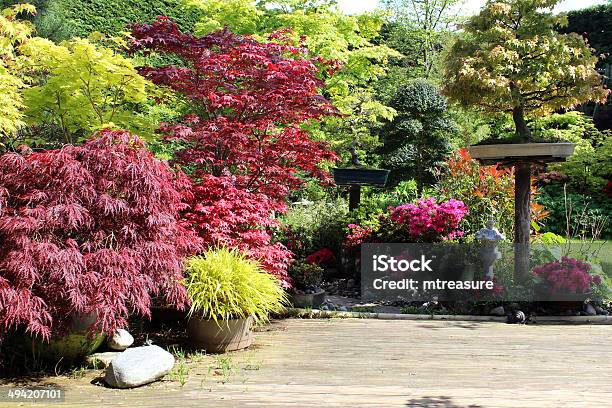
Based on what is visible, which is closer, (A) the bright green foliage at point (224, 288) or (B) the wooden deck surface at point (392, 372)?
(B) the wooden deck surface at point (392, 372)

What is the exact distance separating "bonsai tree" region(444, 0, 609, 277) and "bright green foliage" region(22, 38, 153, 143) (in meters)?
3.36

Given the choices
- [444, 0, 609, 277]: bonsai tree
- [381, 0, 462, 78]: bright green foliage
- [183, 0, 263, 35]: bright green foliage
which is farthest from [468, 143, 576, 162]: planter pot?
[381, 0, 462, 78]: bright green foliage

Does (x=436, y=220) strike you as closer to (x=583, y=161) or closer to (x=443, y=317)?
(x=443, y=317)

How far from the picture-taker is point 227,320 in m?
4.44

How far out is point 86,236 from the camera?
3.95 meters

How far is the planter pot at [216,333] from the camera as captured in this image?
4457mm

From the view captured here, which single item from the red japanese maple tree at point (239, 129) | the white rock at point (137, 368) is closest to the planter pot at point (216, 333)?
the white rock at point (137, 368)

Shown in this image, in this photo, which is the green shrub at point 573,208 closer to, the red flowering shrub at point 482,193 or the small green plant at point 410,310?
the red flowering shrub at point 482,193

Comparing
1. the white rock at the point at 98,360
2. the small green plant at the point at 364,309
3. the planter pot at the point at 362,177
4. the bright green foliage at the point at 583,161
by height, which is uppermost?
the bright green foliage at the point at 583,161

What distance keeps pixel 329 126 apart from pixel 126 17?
19.4ft

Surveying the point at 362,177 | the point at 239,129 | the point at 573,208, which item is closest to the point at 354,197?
the point at 362,177

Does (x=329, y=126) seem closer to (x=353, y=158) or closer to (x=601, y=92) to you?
(x=353, y=158)

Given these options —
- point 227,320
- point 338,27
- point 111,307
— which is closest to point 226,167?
point 227,320

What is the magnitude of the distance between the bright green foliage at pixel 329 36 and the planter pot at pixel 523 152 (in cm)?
382
